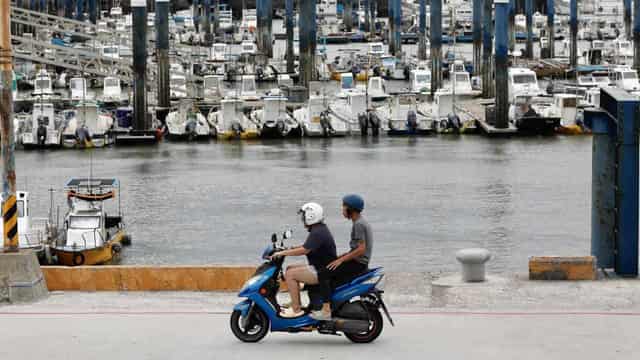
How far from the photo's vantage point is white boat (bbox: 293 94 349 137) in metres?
73.2

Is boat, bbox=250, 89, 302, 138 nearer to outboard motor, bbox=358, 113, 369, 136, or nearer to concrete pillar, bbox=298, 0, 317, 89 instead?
outboard motor, bbox=358, 113, 369, 136

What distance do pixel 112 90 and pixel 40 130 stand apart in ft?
55.0

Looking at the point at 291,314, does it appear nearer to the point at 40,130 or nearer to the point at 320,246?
the point at 320,246

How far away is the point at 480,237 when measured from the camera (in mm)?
42250

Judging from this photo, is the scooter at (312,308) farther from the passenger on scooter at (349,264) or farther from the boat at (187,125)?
the boat at (187,125)

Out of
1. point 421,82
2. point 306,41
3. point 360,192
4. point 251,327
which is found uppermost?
point 306,41

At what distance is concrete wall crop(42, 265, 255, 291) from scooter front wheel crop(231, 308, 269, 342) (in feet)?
13.2

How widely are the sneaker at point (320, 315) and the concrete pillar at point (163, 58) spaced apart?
58854 millimetres

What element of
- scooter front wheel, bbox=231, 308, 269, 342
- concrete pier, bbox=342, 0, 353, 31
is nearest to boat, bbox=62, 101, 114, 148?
scooter front wheel, bbox=231, 308, 269, 342

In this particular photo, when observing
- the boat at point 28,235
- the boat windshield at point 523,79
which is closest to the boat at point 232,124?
the boat windshield at point 523,79

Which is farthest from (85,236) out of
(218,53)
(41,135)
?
(218,53)

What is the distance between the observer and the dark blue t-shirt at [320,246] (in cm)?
1769

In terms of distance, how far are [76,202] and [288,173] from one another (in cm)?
2142

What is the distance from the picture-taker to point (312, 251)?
17.7 metres
